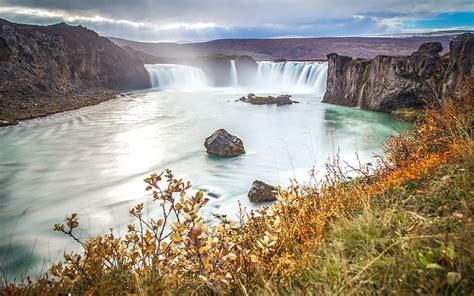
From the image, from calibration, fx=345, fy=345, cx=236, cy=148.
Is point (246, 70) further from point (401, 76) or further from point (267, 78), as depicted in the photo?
point (401, 76)

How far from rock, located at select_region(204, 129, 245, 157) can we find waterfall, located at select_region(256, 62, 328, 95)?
Answer: 30.9 meters

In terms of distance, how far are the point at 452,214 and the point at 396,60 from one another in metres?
28.4

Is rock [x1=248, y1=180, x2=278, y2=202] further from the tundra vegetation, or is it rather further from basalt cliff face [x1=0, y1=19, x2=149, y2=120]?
basalt cliff face [x1=0, y1=19, x2=149, y2=120]

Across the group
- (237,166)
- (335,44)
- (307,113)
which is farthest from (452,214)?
(335,44)

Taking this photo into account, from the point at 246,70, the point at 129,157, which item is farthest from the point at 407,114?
the point at 246,70

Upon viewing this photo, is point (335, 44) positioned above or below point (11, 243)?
above

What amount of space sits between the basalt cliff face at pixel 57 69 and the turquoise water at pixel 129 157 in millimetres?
4959

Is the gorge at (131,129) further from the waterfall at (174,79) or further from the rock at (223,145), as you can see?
the waterfall at (174,79)

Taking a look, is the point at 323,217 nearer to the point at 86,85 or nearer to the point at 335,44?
the point at 86,85

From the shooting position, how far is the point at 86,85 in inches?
1725

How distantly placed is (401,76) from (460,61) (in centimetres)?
652

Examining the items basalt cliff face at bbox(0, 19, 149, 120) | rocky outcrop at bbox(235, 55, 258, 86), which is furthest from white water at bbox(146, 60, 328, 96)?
basalt cliff face at bbox(0, 19, 149, 120)

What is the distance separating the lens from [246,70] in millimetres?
63469

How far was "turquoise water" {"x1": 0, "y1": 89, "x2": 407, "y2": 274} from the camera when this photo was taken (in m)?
9.79
